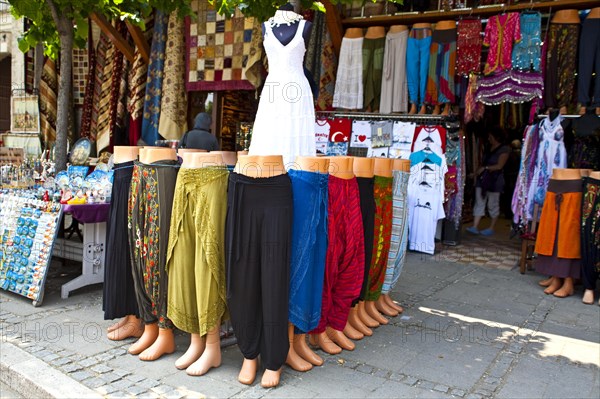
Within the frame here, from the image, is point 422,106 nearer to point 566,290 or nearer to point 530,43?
point 530,43

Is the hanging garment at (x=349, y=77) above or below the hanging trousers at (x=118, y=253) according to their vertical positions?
above

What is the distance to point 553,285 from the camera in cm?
520

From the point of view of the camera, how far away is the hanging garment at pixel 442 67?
6.47 metres

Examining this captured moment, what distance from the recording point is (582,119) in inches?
230

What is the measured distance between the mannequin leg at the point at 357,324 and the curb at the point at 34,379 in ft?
6.03

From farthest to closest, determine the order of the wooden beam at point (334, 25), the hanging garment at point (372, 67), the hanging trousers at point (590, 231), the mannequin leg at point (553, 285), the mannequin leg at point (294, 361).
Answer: the hanging garment at point (372, 67) < the wooden beam at point (334, 25) < the mannequin leg at point (553, 285) < the hanging trousers at point (590, 231) < the mannequin leg at point (294, 361)

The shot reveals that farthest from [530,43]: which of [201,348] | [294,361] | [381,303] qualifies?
[201,348]

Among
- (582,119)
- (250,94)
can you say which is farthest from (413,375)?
(250,94)

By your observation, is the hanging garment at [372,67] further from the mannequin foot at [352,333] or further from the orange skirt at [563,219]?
the mannequin foot at [352,333]

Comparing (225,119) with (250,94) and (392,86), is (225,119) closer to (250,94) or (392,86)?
(250,94)

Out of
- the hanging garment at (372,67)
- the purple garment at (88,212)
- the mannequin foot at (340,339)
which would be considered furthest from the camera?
the hanging garment at (372,67)

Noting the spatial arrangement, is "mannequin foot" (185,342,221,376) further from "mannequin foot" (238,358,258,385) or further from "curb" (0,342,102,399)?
"curb" (0,342,102,399)

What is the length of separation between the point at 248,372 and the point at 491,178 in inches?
259

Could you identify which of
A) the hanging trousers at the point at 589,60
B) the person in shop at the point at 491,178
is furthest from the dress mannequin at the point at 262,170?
the person in shop at the point at 491,178
